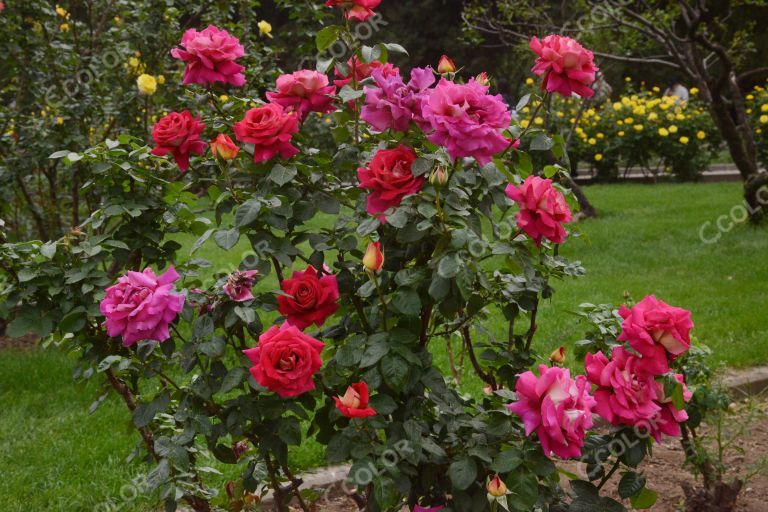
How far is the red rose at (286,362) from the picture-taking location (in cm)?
143

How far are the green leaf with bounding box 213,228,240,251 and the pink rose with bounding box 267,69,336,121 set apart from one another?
1.06 feet

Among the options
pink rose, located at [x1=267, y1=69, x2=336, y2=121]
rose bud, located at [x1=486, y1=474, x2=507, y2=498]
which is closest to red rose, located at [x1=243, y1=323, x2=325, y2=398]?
rose bud, located at [x1=486, y1=474, x2=507, y2=498]

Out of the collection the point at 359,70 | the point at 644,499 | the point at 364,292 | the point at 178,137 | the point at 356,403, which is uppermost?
the point at 359,70

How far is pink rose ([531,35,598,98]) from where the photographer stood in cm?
166

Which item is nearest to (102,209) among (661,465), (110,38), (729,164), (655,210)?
(661,465)

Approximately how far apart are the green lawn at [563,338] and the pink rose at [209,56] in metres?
0.95

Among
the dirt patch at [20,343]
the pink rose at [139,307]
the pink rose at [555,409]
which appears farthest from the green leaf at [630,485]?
the dirt patch at [20,343]

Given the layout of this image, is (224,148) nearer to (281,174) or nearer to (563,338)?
(281,174)

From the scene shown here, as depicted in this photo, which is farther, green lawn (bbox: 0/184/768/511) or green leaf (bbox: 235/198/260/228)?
green lawn (bbox: 0/184/768/511)

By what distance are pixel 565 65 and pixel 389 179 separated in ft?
1.60

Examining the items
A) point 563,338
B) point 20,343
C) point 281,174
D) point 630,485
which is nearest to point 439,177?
point 281,174

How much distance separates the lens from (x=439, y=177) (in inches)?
57.3

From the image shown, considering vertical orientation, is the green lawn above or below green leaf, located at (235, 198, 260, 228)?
below

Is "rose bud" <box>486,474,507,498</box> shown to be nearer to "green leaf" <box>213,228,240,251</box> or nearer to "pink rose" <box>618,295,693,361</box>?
"pink rose" <box>618,295,693,361</box>
